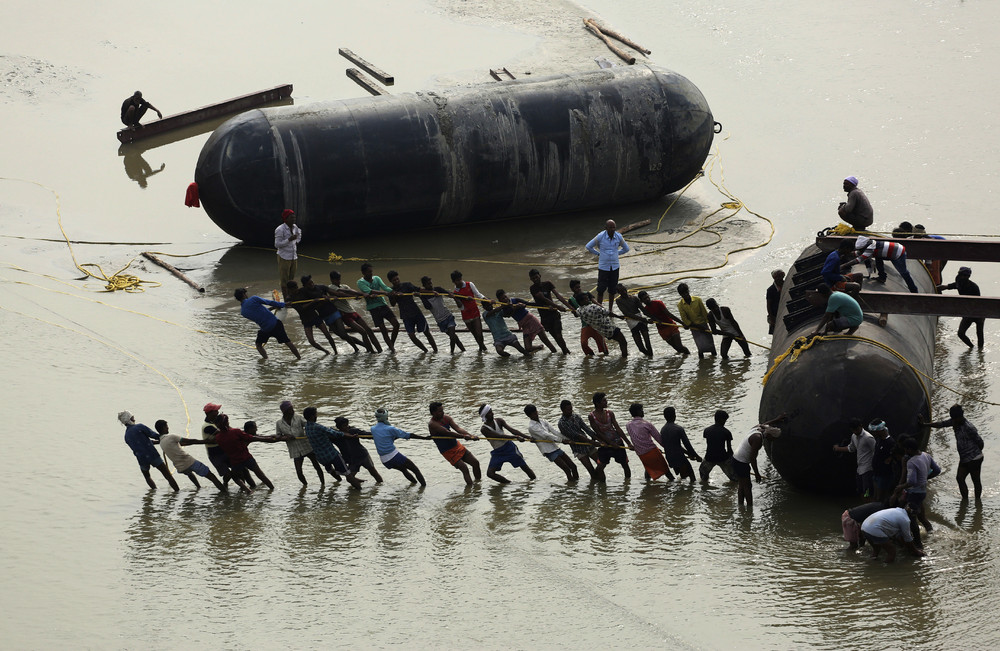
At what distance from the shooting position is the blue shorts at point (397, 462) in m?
13.8

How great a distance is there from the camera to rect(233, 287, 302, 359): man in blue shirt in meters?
17.6

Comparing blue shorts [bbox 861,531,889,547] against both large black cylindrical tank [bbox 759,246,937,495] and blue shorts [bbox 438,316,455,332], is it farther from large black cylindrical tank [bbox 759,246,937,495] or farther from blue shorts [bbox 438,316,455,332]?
blue shorts [bbox 438,316,455,332]

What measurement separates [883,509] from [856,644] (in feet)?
5.86

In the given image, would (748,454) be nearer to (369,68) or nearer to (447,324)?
(447,324)

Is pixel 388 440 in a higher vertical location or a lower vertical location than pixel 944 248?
lower

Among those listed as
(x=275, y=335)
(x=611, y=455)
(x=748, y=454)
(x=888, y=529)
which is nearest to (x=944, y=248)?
(x=748, y=454)

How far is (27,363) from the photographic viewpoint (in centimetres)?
1714

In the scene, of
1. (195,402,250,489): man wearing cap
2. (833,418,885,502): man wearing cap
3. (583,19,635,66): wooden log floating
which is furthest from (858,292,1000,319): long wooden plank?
(583,19,635,66): wooden log floating

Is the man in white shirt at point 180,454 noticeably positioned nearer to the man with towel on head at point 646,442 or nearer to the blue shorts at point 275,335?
the blue shorts at point 275,335

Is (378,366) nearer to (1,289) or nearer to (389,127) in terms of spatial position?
(389,127)

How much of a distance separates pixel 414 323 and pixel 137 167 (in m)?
11.2

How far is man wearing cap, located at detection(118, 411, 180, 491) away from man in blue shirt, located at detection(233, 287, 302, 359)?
144 inches

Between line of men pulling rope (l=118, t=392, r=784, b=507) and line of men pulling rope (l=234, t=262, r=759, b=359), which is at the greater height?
line of men pulling rope (l=234, t=262, r=759, b=359)

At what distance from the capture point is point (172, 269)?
21.3 meters
